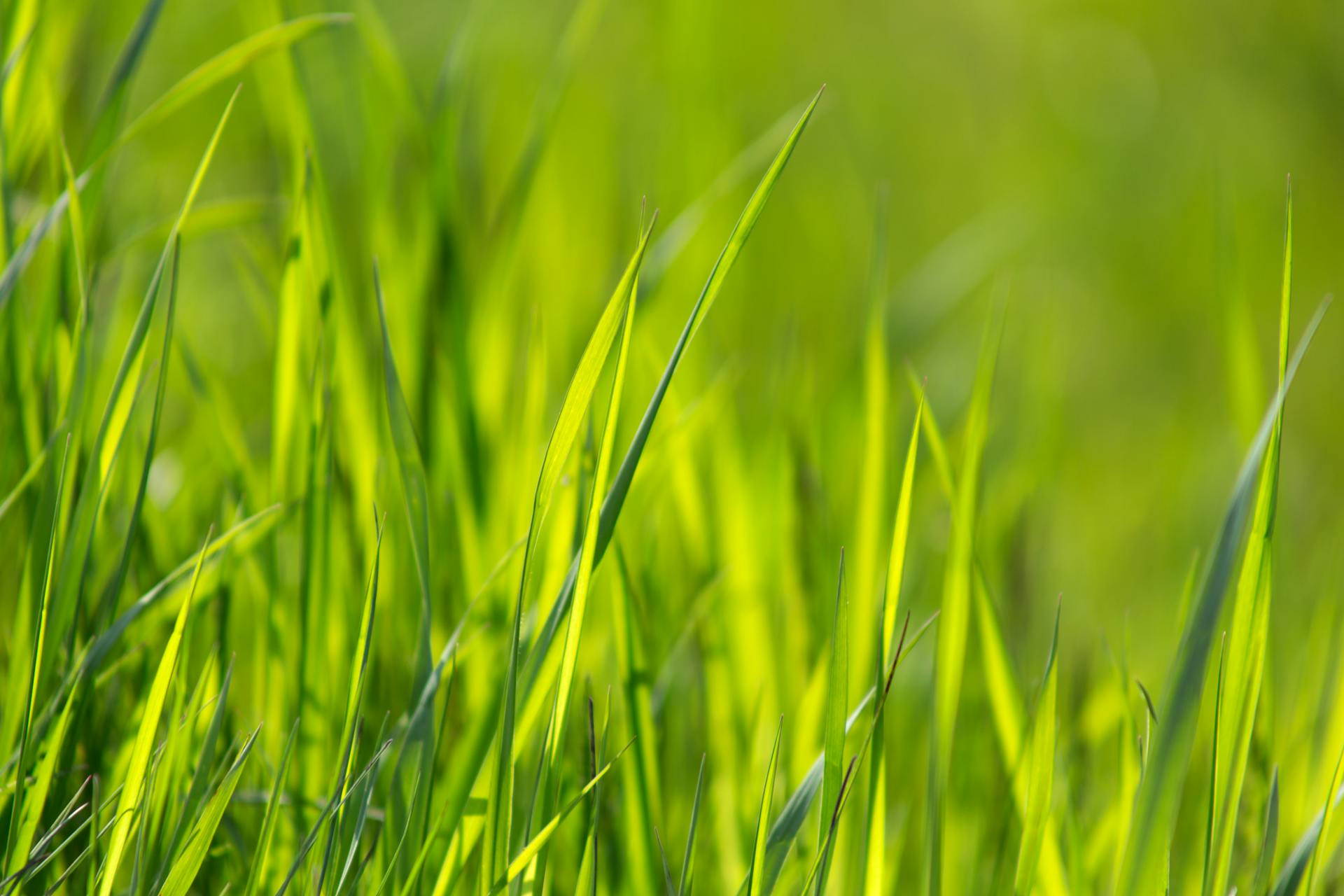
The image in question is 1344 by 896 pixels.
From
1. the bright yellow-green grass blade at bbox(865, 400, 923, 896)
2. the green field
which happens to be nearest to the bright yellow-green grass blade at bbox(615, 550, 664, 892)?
the green field

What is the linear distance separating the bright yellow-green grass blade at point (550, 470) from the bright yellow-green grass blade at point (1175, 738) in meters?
0.23

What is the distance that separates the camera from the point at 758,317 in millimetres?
1340

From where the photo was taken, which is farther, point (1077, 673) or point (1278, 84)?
point (1278, 84)

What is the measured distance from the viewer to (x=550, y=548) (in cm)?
56

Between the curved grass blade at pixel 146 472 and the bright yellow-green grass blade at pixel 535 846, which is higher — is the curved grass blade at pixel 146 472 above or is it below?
above

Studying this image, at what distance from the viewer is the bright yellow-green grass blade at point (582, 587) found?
379 millimetres

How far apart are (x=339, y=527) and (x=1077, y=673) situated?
46 cm

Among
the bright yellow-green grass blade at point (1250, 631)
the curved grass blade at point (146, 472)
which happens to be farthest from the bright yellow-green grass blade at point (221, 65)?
the bright yellow-green grass blade at point (1250, 631)

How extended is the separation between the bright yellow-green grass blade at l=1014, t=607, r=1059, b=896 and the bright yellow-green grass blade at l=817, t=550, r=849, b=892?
0.08m

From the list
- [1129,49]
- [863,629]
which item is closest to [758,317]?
[863,629]

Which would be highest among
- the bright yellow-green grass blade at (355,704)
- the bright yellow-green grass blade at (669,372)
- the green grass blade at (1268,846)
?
→ the bright yellow-green grass blade at (669,372)

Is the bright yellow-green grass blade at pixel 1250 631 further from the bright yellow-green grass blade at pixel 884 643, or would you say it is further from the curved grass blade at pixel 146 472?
the curved grass blade at pixel 146 472

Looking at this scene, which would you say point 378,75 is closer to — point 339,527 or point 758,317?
point 339,527

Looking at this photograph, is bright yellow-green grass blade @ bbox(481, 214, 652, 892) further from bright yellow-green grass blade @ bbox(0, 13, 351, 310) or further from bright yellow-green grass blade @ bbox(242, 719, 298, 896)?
bright yellow-green grass blade @ bbox(0, 13, 351, 310)
